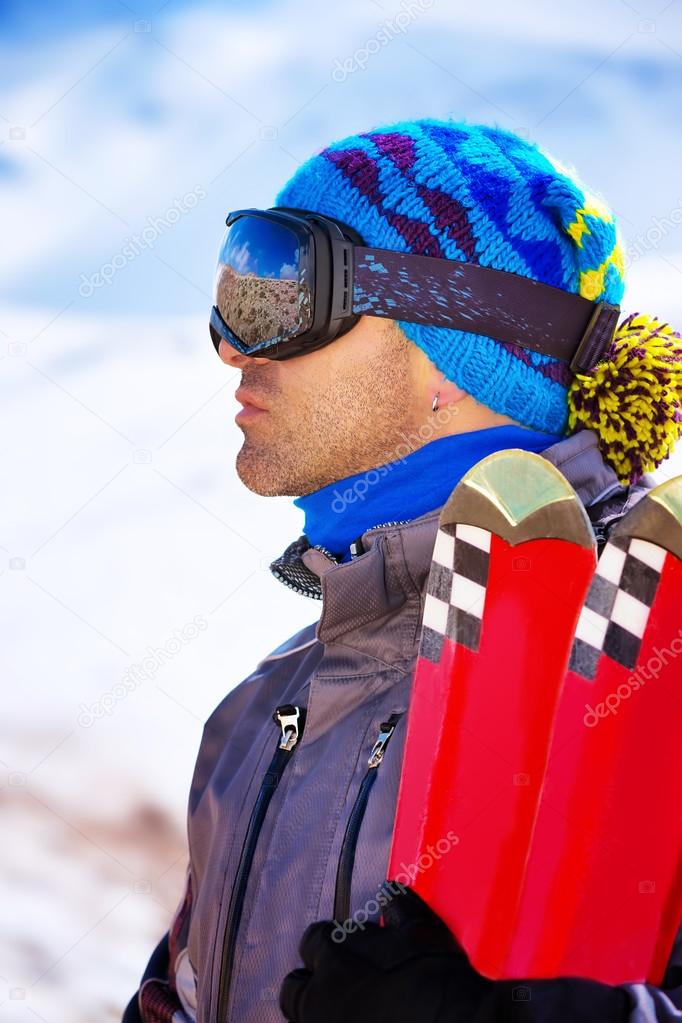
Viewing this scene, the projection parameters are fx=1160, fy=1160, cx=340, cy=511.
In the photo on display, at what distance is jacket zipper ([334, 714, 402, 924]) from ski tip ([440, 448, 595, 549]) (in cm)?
32

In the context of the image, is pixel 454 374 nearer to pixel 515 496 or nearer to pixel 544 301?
pixel 544 301

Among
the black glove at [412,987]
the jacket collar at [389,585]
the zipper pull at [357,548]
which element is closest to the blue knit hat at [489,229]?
the jacket collar at [389,585]

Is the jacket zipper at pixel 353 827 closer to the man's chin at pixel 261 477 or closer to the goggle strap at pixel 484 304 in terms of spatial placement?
the man's chin at pixel 261 477

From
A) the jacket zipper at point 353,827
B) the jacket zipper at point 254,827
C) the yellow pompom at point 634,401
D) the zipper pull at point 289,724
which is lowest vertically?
the jacket zipper at point 254,827

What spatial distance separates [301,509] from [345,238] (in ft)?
1.56

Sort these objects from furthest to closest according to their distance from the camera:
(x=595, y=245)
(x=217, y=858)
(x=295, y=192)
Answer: (x=295, y=192)
(x=595, y=245)
(x=217, y=858)

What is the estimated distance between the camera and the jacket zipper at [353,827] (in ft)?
4.88

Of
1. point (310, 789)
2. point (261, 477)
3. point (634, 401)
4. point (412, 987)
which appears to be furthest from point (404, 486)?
point (412, 987)

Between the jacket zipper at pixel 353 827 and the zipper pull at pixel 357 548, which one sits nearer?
the jacket zipper at pixel 353 827

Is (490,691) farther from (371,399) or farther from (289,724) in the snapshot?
(371,399)

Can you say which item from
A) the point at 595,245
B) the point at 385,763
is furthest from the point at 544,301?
the point at 385,763

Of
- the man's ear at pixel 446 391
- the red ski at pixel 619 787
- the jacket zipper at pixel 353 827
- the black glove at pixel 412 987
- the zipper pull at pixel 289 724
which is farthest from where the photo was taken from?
the man's ear at pixel 446 391

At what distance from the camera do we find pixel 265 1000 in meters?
1.54

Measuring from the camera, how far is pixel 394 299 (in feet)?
6.41
